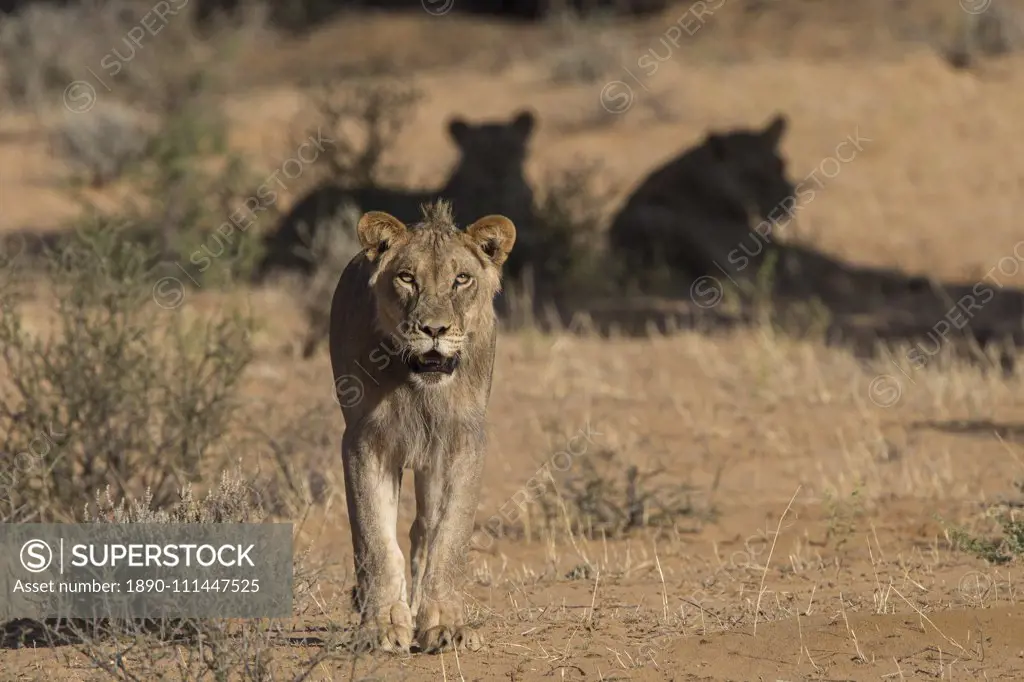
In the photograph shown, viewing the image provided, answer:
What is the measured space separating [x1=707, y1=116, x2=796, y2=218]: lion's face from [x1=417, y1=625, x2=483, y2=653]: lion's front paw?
11.5 metres

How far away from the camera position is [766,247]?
656 inches

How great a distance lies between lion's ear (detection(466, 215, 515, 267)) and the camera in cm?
622

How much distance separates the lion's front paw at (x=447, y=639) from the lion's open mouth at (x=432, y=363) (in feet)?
2.92

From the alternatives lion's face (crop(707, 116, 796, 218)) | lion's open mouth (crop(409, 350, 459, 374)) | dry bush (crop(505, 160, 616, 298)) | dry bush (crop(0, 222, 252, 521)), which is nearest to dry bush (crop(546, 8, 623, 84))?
lion's face (crop(707, 116, 796, 218))

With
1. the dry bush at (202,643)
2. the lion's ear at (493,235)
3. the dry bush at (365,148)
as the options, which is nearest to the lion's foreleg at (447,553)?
the dry bush at (202,643)

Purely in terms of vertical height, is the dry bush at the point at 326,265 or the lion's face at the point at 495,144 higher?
the lion's face at the point at 495,144

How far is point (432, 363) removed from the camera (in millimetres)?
5914

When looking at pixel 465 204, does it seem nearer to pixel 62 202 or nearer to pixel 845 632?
pixel 62 202

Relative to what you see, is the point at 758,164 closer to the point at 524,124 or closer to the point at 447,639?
the point at 524,124

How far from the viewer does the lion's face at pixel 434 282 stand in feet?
19.2

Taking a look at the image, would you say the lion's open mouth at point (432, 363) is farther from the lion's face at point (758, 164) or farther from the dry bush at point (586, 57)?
the dry bush at point (586, 57)

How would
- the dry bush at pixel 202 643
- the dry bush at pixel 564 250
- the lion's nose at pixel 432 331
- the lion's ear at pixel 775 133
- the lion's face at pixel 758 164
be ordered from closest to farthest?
the dry bush at pixel 202 643 < the lion's nose at pixel 432 331 < the dry bush at pixel 564 250 < the lion's face at pixel 758 164 < the lion's ear at pixel 775 133

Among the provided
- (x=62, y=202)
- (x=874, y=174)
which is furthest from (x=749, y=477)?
(x=62, y=202)

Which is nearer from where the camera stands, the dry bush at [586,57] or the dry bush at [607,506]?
the dry bush at [607,506]
